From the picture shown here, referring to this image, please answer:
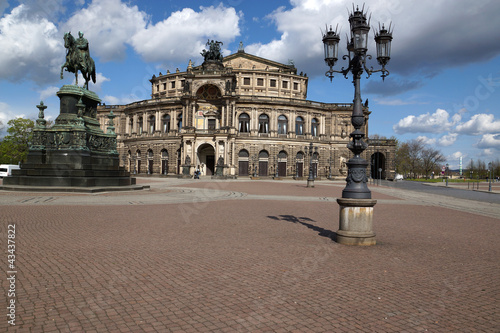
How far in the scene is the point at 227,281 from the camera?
5379 millimetres

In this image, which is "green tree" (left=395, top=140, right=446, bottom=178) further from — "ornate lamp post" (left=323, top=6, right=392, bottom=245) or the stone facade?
"ornate lamp post" (left=323, top=6, right=392, bottom=245)

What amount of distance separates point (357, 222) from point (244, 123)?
183 ft

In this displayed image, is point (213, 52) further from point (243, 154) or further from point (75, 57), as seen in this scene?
point (75, 57)

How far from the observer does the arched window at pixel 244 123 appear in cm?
6294

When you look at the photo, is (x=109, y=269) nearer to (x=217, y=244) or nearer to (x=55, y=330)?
(x=55, y=330)

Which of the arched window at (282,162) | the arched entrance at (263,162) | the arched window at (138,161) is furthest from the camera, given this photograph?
the arched window at (138,161)

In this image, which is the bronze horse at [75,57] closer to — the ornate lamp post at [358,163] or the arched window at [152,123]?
the ornate lamp post at [358,163]

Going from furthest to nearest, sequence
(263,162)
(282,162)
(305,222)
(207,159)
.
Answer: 1. (282,162)
2. (207,159)
3. (263,162)
4. (305,222)

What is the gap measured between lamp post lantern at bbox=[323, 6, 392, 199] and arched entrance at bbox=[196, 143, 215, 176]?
51.9 metres

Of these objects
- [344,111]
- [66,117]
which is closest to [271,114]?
[344,111]

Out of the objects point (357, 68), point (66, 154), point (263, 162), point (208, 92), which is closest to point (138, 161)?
point (208, 92)

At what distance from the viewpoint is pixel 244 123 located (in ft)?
207

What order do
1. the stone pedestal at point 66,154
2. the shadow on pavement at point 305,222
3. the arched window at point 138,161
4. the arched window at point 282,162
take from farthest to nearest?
the arched window at point 138,161
the arched window at point 282,162
the stone pedestal at point 66,154
the shadow on pavement at point 305,222

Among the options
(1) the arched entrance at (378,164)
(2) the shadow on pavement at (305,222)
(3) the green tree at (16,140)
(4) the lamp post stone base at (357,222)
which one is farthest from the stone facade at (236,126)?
(4) the lamp post stone base at (357,222)
